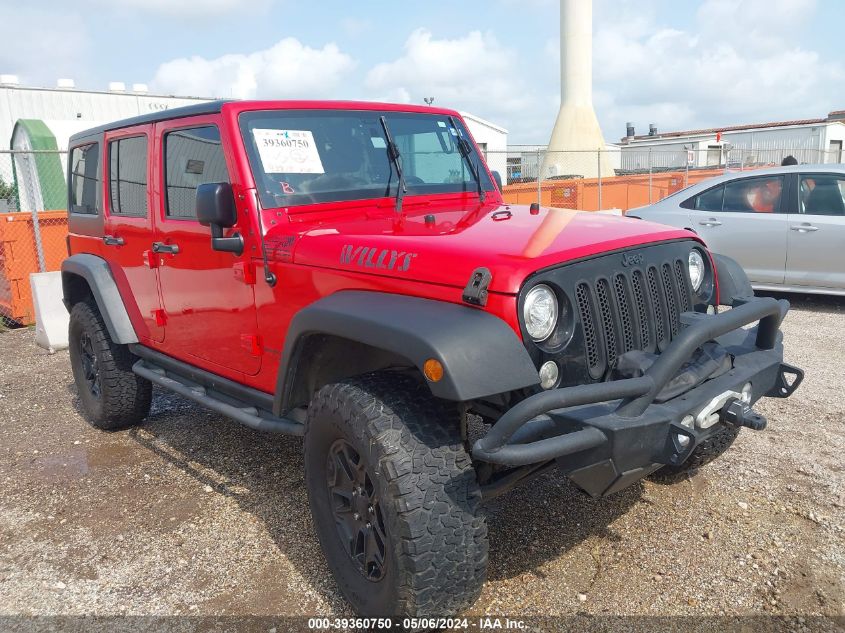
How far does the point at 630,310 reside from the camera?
2598mm

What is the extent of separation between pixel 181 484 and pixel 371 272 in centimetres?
210

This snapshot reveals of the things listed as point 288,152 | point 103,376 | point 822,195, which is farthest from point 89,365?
point 822,195

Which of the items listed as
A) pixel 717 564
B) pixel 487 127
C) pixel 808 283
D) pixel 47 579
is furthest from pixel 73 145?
pixel 487 127

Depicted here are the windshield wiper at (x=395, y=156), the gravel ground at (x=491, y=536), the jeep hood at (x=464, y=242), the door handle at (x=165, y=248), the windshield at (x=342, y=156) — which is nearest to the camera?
the jeep hood at (x=464, y=242)

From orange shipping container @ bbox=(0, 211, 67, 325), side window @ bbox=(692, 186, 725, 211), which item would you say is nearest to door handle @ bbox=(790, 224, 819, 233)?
side window @ bbox=(692, 186, 725, 211)

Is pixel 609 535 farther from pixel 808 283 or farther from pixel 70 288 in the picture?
pixel 808 283

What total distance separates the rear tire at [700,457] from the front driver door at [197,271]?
2.19 meters

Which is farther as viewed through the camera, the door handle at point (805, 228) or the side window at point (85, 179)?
the door handle at point (805, 228)

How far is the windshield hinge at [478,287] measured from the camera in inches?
89.7

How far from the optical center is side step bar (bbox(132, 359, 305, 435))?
10.1ft

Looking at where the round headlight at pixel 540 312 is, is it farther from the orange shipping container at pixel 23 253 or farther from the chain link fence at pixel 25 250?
the orange shipping container at pixel 23 253

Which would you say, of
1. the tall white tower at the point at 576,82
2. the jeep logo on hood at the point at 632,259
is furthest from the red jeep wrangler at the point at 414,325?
the tall white tower at the point at 576,82

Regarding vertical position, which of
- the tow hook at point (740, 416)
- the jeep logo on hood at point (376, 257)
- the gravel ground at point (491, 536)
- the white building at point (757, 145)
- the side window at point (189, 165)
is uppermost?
the white building at point (757, 145)

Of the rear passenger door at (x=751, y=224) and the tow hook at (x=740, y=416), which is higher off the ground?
the rear passenger door at (x=751, y=224)
